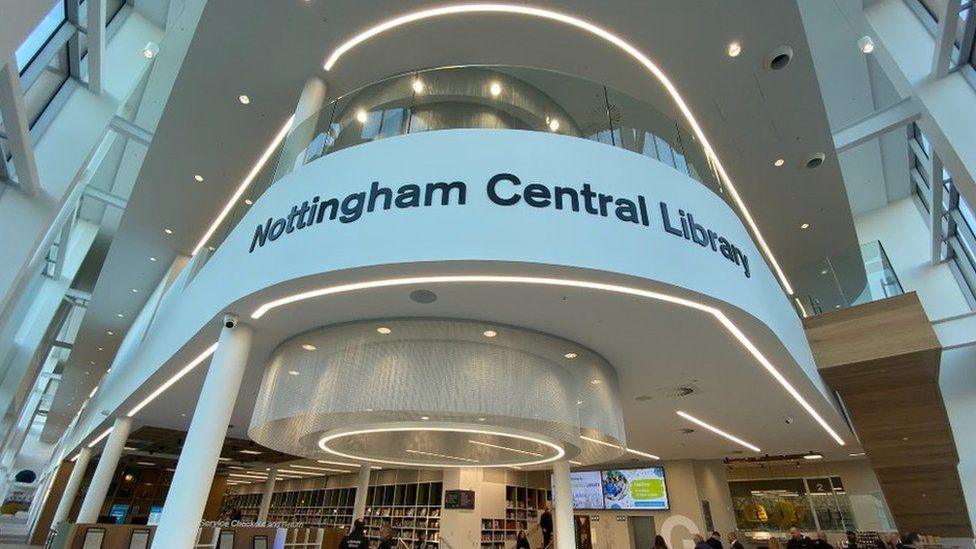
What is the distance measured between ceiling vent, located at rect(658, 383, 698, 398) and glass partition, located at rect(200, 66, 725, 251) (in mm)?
3079

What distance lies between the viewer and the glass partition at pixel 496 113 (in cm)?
461

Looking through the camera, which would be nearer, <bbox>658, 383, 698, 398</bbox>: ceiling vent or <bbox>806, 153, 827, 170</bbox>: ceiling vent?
<bbox>658, 383, 698, 398</bbox>: ceiling vent

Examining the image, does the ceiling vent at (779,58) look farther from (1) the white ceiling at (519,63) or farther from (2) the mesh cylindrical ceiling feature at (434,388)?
(2) the mesh cylindrical ceiling feature at (434,388)

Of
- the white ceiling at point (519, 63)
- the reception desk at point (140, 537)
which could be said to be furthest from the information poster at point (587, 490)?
the reception desk at point (140, 537)

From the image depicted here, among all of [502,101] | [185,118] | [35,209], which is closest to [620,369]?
[502,101]

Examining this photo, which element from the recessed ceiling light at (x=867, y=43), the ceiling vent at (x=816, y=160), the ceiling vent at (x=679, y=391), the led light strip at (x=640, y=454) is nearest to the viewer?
the recessed ceiling light at (x=867, y=43)

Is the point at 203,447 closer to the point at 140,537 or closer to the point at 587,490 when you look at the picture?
the point at 140,537

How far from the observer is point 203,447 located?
4281 millimetres

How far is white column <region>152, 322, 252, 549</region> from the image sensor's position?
4004 mm

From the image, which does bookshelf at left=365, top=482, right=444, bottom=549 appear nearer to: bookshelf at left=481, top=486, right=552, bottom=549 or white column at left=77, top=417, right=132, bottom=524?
bookshelf at left=481, top=486, right=552, bottom=549

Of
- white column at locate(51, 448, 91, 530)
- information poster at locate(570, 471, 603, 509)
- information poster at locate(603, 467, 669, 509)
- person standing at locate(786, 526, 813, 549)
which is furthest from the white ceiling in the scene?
white column at locate(51, 448, 91, 530)

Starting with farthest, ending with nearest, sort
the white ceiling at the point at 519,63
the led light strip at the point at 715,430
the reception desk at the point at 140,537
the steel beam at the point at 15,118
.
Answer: the led light strip at the point at 715,430
the reception desk at the point at 140,537
the white ceiling at the point at 519,63
the steel beam at the point at 15,118

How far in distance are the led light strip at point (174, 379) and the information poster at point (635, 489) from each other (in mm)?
11649

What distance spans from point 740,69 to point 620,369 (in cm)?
448
